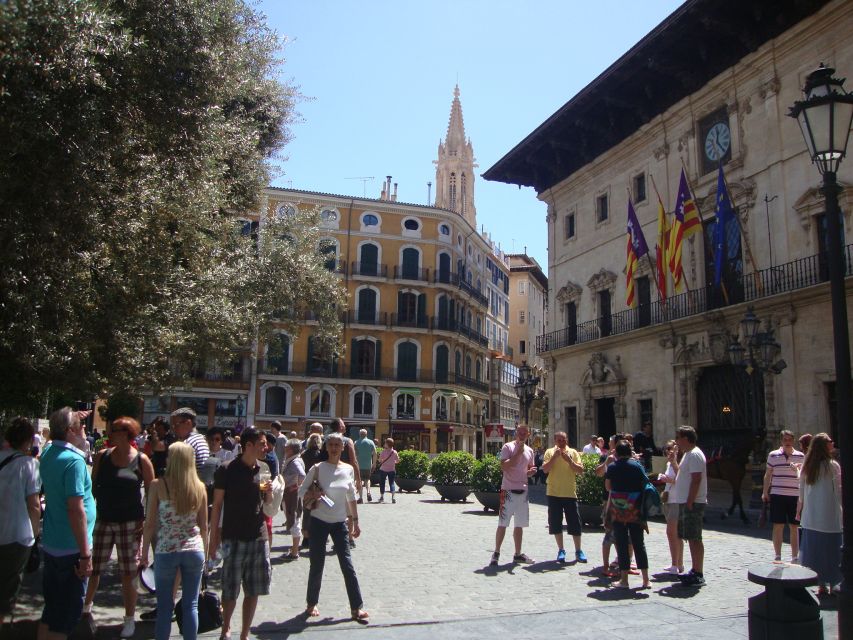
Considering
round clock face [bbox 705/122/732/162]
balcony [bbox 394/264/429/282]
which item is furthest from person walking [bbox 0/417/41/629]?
balcony [bbox 394/264/429/282]

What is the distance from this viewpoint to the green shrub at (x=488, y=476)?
16.2 metres

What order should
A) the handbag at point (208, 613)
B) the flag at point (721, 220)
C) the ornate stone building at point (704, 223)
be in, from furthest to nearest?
the flag at point (721, 220)
the ornate stone building at point (704, 223)
the handbag at point (208, 613)

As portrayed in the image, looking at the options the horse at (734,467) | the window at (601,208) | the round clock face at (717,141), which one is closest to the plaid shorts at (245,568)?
the horse at (734,467)

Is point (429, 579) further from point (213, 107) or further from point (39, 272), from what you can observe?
point (213, 107)

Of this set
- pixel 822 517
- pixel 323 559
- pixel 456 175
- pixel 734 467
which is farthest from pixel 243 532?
pixel 456 175

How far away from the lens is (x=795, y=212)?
19.6 meters

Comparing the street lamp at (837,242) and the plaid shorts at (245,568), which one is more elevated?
the street lamp at (837,242)

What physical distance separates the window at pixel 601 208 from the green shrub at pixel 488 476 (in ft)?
49.6

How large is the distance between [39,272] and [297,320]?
1205 cm

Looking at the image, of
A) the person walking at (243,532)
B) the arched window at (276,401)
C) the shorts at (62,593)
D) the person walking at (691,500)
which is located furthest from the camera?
the arched window at (276,401)

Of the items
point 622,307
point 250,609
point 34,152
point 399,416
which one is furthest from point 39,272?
point 399,416

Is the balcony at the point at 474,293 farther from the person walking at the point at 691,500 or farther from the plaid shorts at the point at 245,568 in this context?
the plaid shorts at the point at 245,568

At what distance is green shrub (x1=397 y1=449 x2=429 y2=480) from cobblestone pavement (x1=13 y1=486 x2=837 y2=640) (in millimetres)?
10827

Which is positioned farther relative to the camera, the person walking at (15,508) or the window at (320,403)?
the window at (320,403)
